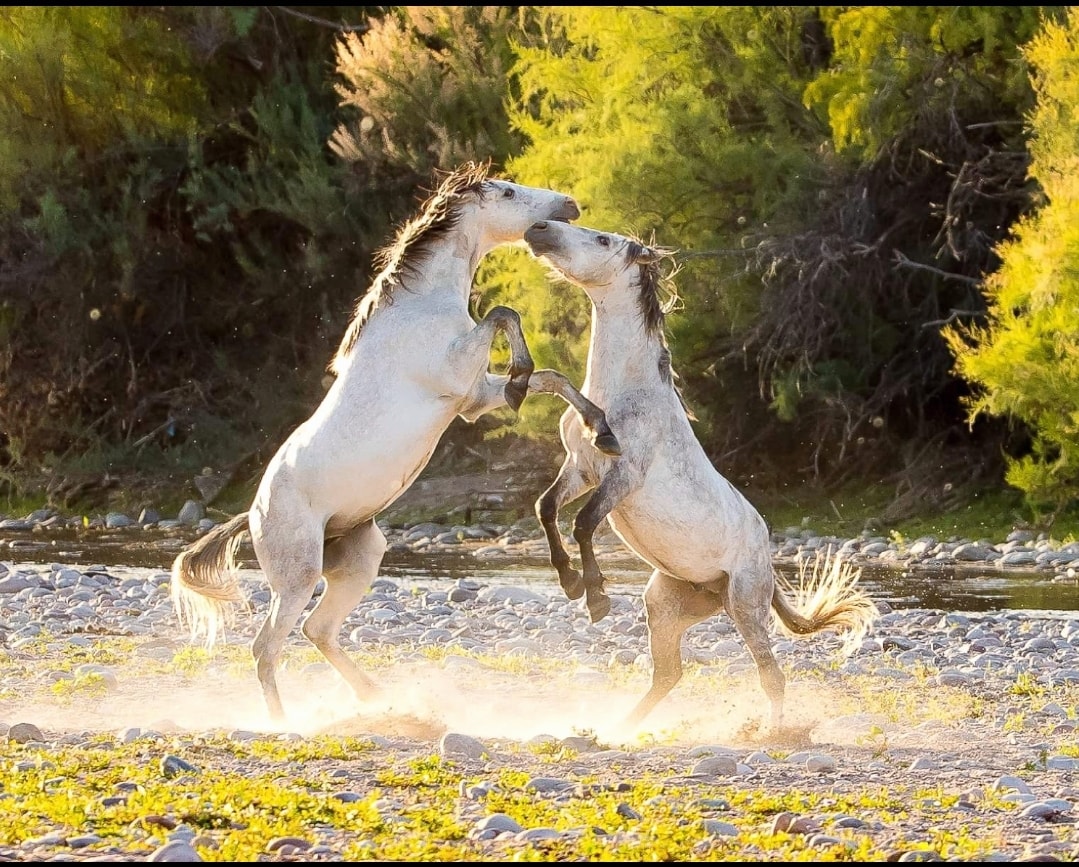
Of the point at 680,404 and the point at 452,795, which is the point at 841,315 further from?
the point at 452,795

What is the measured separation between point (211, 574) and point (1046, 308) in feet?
32.6

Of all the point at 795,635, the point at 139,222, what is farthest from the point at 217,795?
the point at 139,222

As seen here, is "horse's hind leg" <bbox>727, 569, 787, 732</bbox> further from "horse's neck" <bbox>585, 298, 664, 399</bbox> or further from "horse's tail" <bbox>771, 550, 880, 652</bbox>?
"horse's neck" <bbox>585, 298, 664, 399</bbox>

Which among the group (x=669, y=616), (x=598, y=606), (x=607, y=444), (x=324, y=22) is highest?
(x=324, y=22)

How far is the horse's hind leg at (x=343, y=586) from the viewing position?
7328 mm

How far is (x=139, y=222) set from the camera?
24.5 m

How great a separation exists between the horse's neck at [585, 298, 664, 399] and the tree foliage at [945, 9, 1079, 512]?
871 centimetres

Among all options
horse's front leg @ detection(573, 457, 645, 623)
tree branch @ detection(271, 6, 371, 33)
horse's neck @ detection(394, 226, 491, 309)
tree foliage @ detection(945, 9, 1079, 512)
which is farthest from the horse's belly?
tree branch @ detection(271, 6, 371, 33)

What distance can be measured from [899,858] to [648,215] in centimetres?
1433

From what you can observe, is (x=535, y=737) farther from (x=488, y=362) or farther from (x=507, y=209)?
(x=507, y=209)

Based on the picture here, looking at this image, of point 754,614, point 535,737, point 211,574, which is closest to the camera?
point 535,737

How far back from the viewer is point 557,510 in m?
6.90

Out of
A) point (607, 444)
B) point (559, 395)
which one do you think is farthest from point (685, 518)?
point (559, 395)

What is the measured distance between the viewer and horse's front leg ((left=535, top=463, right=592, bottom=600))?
22.6ft
